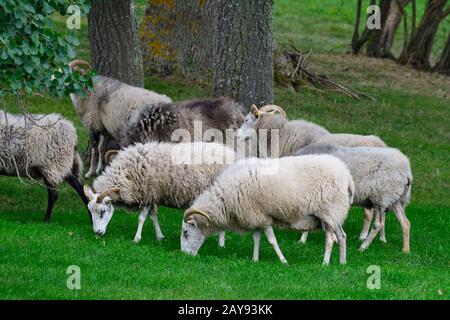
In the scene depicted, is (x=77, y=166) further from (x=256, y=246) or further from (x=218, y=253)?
(x=256, y=246)

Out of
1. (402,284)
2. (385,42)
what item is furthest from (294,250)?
(385,42)

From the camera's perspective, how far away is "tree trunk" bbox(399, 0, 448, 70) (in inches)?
874

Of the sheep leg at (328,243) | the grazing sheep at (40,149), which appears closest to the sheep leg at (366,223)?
the sheep leg at (328,243)

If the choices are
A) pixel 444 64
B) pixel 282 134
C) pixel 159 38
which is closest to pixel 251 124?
pixel 282 134

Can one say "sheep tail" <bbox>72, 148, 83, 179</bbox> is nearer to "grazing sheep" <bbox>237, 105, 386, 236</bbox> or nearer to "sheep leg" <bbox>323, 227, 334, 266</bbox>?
"grazing sheep" <bbox>237, 105, 386, 236</bbox>

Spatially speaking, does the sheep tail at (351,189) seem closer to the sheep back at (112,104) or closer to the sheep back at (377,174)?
the sheep back at (377,174)

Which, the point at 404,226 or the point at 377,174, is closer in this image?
the point at 377,174

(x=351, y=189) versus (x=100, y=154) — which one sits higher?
(x=351, y=189)

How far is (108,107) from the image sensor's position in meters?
13.0

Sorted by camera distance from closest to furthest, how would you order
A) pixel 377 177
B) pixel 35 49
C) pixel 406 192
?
pixel 35 49 < pixel 377 177 < pixel 406 192

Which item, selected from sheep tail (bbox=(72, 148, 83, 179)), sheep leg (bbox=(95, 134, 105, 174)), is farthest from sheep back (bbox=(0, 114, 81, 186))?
sheep leg (bbox=(95, 134, 105, 174))

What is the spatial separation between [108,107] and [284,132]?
9.08 ft
